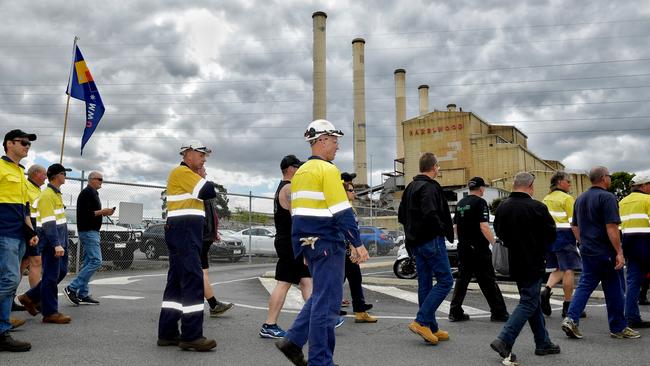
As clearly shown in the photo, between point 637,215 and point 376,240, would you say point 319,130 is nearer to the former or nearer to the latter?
point 637,215

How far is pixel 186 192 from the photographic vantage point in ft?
16.5

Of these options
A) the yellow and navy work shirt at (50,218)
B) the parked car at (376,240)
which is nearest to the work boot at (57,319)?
the yellow and navy work shirt at (50,218)

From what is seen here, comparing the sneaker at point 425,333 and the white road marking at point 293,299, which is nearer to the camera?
the sneaker at point 425,333

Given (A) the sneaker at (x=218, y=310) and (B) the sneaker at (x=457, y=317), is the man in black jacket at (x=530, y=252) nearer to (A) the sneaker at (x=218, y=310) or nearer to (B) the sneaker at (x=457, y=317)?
(B) the sneaker at (x=457, y=317)

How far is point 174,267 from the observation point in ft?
16.9

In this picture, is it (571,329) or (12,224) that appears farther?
(571,329)

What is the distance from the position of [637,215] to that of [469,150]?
182 feet

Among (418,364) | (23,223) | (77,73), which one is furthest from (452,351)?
(77,73)

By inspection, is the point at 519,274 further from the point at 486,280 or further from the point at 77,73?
the point at 77,73

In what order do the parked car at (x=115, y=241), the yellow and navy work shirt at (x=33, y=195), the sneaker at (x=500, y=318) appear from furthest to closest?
the parked car at (x=115, y=241) → the sneaker at (x=500, y=318) → the yellow and navy work shirt at (x=33, y=195)

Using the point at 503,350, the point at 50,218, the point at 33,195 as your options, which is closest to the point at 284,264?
the point at 503,350

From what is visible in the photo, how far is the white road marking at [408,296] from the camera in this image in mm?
7751

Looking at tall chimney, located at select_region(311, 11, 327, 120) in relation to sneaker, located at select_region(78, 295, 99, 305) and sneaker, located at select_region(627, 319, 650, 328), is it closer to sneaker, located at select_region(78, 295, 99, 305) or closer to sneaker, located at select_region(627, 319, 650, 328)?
sneaker, located at select_region(78, 295, 99, 305)

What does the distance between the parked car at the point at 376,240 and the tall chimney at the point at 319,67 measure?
2983 centimetres
